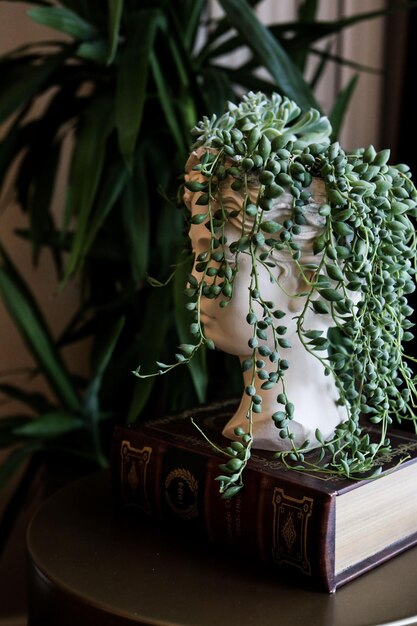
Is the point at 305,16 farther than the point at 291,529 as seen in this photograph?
Yes

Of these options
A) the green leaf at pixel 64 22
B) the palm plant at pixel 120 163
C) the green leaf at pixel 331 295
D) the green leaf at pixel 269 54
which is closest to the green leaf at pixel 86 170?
the palm plant at pixel 120 163

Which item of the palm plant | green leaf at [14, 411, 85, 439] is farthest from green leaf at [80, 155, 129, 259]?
green leaf at [14, 411, 85, 439]

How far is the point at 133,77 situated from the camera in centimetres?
106

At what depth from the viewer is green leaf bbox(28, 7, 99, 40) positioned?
1073 millimetres

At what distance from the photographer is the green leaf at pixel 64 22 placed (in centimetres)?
107

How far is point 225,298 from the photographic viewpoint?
731mm

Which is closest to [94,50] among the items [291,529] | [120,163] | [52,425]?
[120,163]

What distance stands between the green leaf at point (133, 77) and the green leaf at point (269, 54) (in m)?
0.11

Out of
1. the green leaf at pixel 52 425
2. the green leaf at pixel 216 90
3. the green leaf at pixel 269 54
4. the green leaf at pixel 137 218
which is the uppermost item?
the green leaf at pixel 269 54

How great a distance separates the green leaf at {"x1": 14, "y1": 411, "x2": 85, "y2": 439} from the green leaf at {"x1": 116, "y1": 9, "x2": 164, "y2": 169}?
15.3 inches

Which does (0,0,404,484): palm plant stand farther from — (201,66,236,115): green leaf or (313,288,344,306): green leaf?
(313,288,344,306): green leaf

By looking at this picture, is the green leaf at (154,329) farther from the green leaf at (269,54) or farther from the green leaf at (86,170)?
the green leaf at (269,54)

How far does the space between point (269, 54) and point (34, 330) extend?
0.51 m

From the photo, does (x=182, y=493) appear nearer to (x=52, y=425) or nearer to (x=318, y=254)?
(x=318, y=254)
